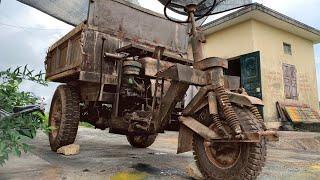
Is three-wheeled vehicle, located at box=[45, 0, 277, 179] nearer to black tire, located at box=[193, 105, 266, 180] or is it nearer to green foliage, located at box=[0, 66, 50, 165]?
black tire, located at box=[193, 105, 266, 180]

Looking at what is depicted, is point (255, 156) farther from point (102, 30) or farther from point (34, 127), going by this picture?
point (102, 30)

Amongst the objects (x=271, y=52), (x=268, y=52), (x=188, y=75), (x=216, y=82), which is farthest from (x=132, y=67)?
(x=271, y=52)

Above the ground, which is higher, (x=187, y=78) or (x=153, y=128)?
(x=187, y=78)

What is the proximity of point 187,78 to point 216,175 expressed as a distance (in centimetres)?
94

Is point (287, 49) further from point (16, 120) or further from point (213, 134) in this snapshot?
point (16, 120)

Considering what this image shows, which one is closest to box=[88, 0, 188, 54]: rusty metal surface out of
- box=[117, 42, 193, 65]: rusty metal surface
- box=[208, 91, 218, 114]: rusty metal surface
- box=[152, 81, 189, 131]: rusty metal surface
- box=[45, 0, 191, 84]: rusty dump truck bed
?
box=[45, 0, 191, 84]: rusty dump truck bed

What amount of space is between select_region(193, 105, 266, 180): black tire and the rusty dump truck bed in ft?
5.95

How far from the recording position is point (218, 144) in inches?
114

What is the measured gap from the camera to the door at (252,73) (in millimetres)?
11039

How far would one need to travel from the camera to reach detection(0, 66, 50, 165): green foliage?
220 centimetres

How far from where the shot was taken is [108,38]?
473 cm

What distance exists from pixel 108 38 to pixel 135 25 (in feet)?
2.19

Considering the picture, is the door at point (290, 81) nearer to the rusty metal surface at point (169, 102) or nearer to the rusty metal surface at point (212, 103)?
the rusty metal surface at point (169, 102)

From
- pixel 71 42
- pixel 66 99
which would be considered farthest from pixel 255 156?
pixel 71 42
